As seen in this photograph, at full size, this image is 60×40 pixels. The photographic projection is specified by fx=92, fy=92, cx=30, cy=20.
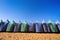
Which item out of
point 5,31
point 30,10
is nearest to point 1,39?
point 5,31

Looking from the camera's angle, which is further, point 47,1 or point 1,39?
point 47,1

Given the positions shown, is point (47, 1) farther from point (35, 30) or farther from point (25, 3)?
point (35, 30)

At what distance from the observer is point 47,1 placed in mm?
1357

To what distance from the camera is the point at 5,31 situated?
1.08 meters

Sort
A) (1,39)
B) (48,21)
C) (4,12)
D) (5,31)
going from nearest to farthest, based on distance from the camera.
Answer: (1,39)
(5,31)
(48,21)
(4,12)

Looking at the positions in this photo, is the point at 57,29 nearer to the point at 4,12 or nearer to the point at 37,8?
the point at 37,8

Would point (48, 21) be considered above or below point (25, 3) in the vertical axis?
below

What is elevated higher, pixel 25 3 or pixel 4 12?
pixel 25 3

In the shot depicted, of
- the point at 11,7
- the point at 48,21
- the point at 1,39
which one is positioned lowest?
the point at 1,39

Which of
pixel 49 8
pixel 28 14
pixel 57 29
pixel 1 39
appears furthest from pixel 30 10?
pixel 1 39

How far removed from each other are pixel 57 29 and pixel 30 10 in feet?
1.58

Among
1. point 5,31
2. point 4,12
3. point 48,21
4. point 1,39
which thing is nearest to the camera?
point 1,39

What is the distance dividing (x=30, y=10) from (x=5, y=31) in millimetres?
488

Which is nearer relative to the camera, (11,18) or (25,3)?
(11,18)
